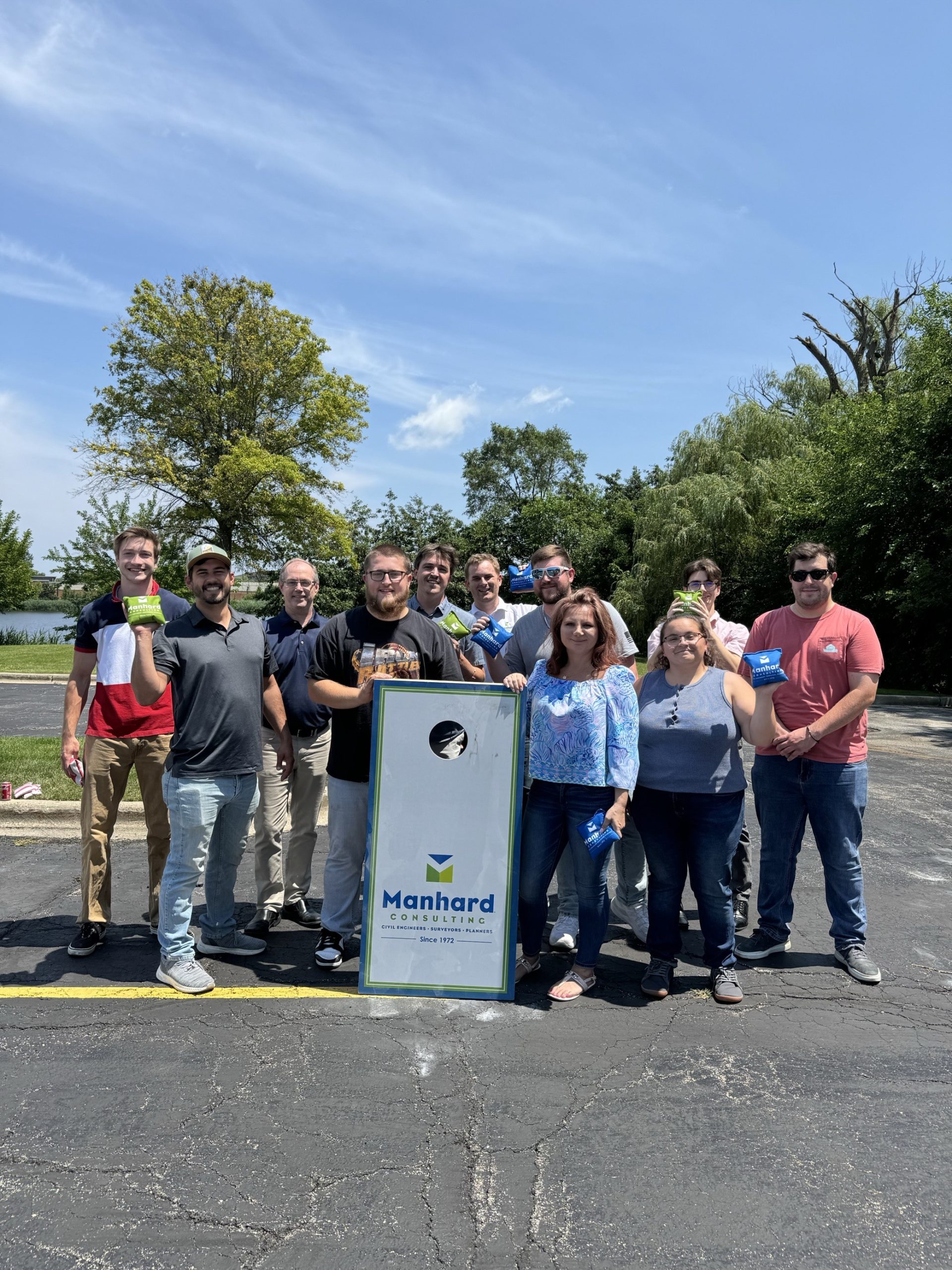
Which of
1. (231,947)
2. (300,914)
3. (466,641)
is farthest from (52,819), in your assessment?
(466,641)

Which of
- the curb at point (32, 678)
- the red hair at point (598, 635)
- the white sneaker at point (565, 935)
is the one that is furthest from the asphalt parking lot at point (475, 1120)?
the curb at point (32, 678)

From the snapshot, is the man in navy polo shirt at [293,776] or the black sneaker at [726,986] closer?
the black sneaker at [726,986]

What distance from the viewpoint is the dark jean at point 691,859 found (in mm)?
3982

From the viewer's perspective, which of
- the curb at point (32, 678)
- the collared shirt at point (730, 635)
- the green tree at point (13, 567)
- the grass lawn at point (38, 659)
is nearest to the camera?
the collared shirt at point (730, 635)

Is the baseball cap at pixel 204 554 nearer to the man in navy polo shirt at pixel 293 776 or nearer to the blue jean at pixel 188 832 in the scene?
the man in navy polo shirt at pixel 293 776

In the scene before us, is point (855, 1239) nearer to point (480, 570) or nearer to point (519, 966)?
→ point (519, 966)

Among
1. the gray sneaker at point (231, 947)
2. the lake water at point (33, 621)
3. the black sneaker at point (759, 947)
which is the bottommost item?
the gray sneaker at point (231, 947)

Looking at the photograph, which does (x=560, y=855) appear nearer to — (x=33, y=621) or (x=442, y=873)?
(x=442, y=873)

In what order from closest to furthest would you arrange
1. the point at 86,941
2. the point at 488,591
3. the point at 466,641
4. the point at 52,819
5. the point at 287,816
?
the point at 86,941, the point at 287,816, the point at 466,641, the point at 488,591, the point at 52,819

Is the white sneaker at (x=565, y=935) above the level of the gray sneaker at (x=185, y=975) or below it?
above

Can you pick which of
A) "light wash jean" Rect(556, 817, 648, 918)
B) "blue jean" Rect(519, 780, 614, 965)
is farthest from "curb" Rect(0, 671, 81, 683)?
"blue jean" Rect(519, 780, 614, 965)

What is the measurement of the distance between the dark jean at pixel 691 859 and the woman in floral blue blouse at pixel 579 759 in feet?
0.74

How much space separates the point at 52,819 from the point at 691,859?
507cm

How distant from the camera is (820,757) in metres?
4.30
